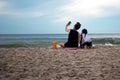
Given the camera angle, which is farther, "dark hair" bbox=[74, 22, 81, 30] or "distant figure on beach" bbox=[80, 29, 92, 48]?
"distant figure on beach" bbox=[80, 29, 92, 48]

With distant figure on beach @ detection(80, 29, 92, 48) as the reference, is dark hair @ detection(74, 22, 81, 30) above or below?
above

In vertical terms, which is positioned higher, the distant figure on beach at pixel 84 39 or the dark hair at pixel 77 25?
the dark hair at pixel 77 25

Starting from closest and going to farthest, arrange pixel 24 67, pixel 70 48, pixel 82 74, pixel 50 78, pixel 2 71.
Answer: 1. pixel 50 78
2. pixel 82 74
3. pixel 2 71
4. pixel 24 67
5. pixel 70 48

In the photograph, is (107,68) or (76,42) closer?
(107,68)

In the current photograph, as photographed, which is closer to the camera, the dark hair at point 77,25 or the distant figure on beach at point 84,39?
the dark hair at point 77,25

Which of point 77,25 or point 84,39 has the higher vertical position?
point 77,25

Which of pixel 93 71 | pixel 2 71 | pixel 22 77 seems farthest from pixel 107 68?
pixel 2 71

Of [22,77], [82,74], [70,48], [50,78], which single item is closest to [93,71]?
[82,74]

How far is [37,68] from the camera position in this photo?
656 cm

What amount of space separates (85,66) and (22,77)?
1996 mm

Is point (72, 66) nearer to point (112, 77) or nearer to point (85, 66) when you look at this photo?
point (85, 66)

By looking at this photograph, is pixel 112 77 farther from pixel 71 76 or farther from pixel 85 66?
pixel 85 66

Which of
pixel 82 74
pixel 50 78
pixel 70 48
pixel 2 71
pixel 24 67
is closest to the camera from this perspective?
pixel 50 78

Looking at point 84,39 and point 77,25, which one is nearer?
point 77,25
